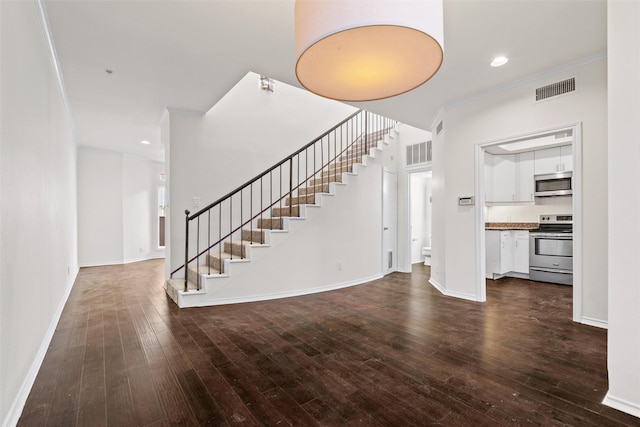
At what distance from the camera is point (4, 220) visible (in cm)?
154

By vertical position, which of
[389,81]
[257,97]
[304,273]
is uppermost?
[257,97]

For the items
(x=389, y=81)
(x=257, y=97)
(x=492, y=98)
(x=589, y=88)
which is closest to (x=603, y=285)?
(x=589, y=88)

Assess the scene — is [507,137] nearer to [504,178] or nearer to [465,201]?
[465,201]

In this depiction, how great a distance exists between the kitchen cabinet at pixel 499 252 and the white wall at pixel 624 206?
4.03 m

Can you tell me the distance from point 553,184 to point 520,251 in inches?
53.5

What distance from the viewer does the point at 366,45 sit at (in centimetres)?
160

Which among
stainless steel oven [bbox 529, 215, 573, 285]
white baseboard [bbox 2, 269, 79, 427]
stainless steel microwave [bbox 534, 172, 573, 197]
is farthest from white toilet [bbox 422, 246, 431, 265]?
white baseboard [bbox 2, 269, 79, 427]

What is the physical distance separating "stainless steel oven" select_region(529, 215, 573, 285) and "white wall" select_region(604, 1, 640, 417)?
12.8 ft

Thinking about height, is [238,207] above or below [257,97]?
below

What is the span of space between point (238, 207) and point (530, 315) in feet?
14.4

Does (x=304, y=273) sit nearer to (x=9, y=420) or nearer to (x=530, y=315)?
(x=530, y=315)

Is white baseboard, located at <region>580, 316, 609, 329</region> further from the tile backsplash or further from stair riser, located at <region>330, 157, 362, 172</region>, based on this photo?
stair riser, located at <region>330, 157, 362, 172</region>

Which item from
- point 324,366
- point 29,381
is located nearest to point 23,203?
point 29,381

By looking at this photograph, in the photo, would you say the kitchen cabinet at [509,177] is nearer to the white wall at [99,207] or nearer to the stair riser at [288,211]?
the stair riser at [288,211]
